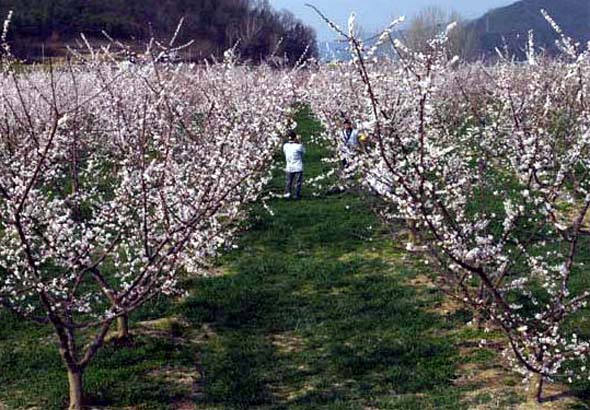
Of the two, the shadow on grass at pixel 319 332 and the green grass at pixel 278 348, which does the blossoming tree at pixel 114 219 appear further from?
the shadow on grass at pixel 319 332

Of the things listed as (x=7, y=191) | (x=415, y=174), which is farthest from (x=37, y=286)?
(x=415, y=174)

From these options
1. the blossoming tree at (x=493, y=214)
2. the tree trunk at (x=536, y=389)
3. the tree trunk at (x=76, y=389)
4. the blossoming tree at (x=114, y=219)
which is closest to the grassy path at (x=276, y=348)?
the tree trunk at (x=76, y=389)

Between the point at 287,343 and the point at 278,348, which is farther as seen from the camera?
the point at 287,343

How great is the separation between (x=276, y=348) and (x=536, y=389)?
2.25 meters

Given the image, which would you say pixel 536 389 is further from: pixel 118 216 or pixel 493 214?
pixel 118 216

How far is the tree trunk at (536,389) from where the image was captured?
5.37m

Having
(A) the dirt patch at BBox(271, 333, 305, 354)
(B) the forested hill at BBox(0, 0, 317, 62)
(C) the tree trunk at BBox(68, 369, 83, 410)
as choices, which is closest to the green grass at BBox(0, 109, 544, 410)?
(A) the dirt patch at BBox(271, 333, 305, 354)

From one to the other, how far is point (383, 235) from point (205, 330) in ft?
13.3

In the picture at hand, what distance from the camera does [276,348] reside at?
670 cm

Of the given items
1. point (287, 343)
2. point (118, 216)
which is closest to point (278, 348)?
→ point (287, 343)

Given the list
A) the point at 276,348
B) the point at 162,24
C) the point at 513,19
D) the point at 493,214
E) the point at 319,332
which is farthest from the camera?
the point at 513,19

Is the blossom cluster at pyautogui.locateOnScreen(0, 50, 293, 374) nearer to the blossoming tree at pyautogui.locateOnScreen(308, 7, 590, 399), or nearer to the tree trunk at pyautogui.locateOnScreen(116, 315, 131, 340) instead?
the tree trunk at pyautogui.locateOnScreen(116, 315, 131, 340)

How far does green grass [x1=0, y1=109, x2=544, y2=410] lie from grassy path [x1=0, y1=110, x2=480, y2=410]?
0.5 inches

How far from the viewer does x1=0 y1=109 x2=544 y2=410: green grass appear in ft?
18.8
